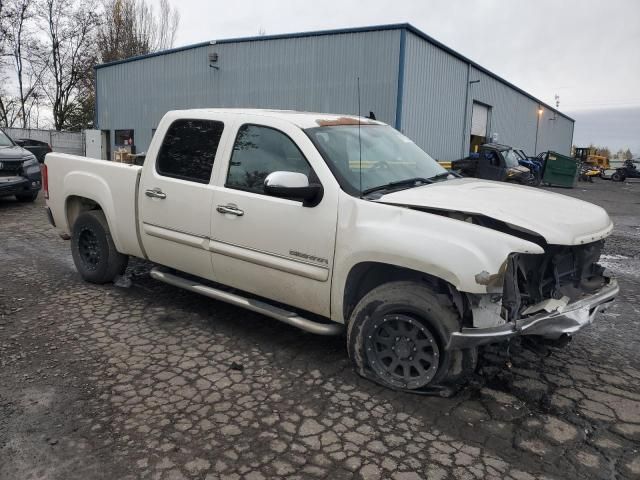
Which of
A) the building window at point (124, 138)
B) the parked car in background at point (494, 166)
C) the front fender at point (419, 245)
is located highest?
the building window at point (124, 138)

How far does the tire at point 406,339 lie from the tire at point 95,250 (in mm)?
2951

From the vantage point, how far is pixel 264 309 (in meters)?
3.78

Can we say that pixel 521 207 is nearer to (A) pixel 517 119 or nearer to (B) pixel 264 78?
(B) pixel 264 78

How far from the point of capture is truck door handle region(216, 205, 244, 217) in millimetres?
3852

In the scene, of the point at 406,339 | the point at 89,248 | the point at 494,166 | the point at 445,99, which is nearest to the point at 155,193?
the point at 89,248

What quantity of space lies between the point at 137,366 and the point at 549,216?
2911 millimetres

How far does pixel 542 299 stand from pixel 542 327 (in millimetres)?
311

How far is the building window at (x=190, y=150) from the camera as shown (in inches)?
166

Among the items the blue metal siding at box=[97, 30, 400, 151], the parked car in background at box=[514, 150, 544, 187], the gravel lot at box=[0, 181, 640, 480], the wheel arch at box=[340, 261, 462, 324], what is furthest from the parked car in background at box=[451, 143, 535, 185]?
the wheel arch at box=[340, 261, 462, 324]

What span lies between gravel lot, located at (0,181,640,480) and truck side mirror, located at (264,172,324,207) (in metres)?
1.22

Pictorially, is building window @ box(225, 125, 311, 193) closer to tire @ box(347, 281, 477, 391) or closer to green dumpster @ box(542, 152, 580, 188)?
tire @ box(347, 281, 477, 391)

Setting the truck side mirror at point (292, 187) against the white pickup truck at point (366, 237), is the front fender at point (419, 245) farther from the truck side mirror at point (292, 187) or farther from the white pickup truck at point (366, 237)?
the truck side mirror at point (292, 187)

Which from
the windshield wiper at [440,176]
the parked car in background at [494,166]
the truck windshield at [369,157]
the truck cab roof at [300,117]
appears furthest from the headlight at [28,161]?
the parked car in background at [494,166]

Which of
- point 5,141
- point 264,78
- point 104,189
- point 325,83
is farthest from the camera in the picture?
point 264,78
